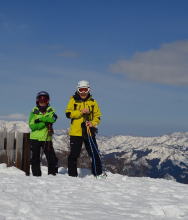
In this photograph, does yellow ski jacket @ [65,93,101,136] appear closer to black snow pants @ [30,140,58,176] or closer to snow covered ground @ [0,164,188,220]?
black snow pants @ [30,140,58,176]

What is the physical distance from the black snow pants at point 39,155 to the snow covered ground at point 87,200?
734 millimetres

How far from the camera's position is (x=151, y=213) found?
5.99 metres

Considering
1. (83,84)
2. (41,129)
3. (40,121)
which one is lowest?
(41,129)

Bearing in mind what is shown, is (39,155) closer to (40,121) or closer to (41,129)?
(41,129)

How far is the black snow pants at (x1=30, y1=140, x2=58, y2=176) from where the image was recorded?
33.4ft

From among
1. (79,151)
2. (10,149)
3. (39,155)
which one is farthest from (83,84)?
(10,149)

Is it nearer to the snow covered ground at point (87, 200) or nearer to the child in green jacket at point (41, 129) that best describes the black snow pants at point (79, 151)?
the child in green jacket at point (41, 129)

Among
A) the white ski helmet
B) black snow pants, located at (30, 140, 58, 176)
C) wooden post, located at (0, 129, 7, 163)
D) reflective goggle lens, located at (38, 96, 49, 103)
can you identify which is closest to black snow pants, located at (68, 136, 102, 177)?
black snow pants, located at (30, 140, 58, 176)

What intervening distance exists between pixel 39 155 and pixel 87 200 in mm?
3627

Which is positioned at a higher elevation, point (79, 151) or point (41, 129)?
point (41, 129)

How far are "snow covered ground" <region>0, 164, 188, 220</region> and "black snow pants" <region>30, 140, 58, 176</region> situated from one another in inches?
28.9

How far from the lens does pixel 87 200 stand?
690cm

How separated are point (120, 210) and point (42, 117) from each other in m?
4.52

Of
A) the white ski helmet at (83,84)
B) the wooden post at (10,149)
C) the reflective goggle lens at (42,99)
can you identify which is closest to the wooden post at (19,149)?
the wooden post at (10,149)
